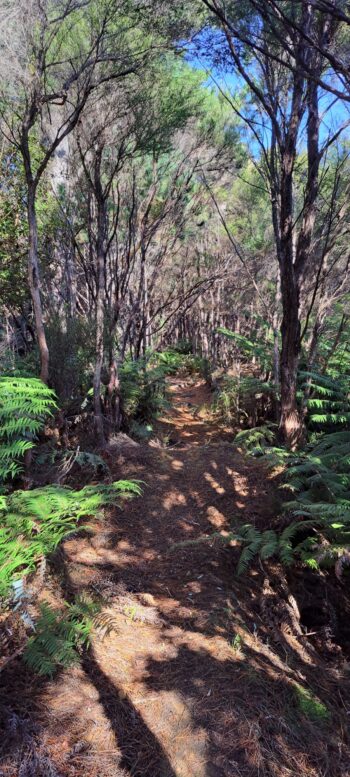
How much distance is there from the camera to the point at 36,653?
5.28 ft

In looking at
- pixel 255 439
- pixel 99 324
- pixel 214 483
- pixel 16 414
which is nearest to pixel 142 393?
pixel 99 324

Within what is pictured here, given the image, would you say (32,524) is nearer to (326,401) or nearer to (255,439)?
(255,439)

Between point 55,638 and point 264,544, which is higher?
point 55,638

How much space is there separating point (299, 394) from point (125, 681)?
172 inches

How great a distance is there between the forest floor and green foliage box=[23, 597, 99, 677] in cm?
11

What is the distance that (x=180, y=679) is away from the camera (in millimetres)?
1982

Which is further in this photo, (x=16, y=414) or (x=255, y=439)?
Answer: (x=255, y=439)

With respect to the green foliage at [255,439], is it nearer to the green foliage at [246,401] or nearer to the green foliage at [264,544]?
the green foliage at [246,401]

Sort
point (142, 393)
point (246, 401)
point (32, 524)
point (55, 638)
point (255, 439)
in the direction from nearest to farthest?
1. point (55, 638)
2. point (32, 524)
3. point (255, 439)
4. point (142, 393)
5. point (246, 401)

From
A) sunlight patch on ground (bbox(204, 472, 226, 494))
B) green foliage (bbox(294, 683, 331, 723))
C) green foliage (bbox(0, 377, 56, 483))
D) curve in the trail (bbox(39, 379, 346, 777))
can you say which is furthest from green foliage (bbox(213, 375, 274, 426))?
green foliage (bbox(294, 683, 331, 723))

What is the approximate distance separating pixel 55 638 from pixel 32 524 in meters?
0.42

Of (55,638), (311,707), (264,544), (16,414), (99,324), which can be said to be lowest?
(311,707)

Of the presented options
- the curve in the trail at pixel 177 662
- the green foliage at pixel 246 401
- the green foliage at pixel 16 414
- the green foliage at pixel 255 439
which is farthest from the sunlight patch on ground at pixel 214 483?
the green foliage at pixel 246 401

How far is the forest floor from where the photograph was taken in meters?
1.59
